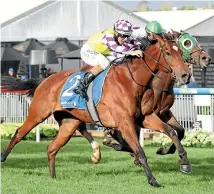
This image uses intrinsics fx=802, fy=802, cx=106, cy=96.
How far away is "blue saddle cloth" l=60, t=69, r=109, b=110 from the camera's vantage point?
32.1 ft

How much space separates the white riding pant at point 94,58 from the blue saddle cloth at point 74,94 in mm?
160

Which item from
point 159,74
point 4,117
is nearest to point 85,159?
point 159,74

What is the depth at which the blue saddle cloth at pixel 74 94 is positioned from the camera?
32.1ft

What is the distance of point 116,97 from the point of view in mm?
9492

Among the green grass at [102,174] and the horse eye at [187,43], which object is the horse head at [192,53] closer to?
the horse eye at [187,43]

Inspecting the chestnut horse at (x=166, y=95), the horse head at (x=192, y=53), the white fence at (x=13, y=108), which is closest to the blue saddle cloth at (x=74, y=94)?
the chestnut horse at (x=166, y=95)

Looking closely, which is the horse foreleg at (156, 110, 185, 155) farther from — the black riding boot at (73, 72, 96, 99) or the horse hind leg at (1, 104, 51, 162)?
the horse hind leg at (1, 104, 51, 162)

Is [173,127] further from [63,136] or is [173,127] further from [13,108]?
[13,108]

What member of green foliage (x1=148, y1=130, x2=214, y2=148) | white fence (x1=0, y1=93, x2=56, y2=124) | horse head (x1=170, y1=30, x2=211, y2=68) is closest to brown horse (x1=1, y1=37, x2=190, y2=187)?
horse head (x1=170, y1=30, x2=211, y2=68)

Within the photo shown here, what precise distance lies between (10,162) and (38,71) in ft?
45.0

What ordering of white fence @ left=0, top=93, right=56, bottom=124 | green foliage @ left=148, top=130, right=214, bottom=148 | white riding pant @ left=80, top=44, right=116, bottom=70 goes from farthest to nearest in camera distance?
white fence @ left=0, top=93, right=56, bottom=124 → green foliage @ left=148, top=130, right=214, bottom=148 → white riding pant @ left=80, top=44, right=116, bottom=70

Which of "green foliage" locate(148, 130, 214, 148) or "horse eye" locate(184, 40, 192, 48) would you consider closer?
"horse eye" locate(184, 40, 192, 48)

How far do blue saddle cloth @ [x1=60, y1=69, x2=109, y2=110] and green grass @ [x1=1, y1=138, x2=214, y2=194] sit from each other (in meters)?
0.91

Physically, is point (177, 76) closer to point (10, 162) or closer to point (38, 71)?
point (10, 162)
